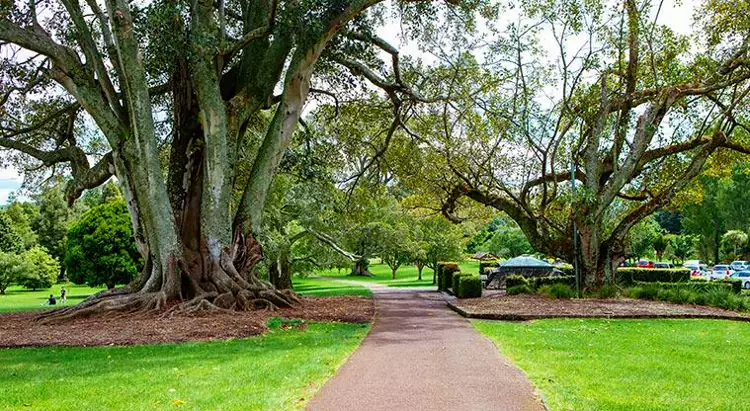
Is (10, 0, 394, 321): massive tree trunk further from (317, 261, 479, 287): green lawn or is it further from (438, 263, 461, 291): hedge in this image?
(317, 261, 479, 287): green lawn

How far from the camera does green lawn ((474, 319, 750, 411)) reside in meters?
5.91

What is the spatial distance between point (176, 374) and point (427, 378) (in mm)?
2870

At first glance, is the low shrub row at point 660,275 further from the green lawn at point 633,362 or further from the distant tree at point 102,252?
the distant tree at point 102,252

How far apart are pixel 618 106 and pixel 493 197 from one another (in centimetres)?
569

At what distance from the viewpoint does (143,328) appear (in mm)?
11406

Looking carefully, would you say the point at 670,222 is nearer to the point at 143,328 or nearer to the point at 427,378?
the point at 143,328

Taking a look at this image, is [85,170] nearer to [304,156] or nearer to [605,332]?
[304,156]

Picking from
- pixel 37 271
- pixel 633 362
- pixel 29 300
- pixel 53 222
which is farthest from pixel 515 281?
pixel 53 222

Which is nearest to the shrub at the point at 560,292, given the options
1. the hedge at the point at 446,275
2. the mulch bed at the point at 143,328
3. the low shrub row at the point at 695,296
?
the low shrub row at the point at 695,296

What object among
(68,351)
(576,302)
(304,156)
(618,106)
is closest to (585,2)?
(618,106)

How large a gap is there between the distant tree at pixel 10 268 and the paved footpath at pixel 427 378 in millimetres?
44262

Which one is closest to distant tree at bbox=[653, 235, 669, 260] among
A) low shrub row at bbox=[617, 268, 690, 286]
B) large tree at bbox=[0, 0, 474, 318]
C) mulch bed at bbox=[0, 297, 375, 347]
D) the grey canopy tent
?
low shrub row at bbox=[617, 268, 690, 286]

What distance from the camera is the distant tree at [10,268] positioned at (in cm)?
4644

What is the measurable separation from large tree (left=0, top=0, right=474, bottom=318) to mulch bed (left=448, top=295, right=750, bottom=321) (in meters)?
5.06
